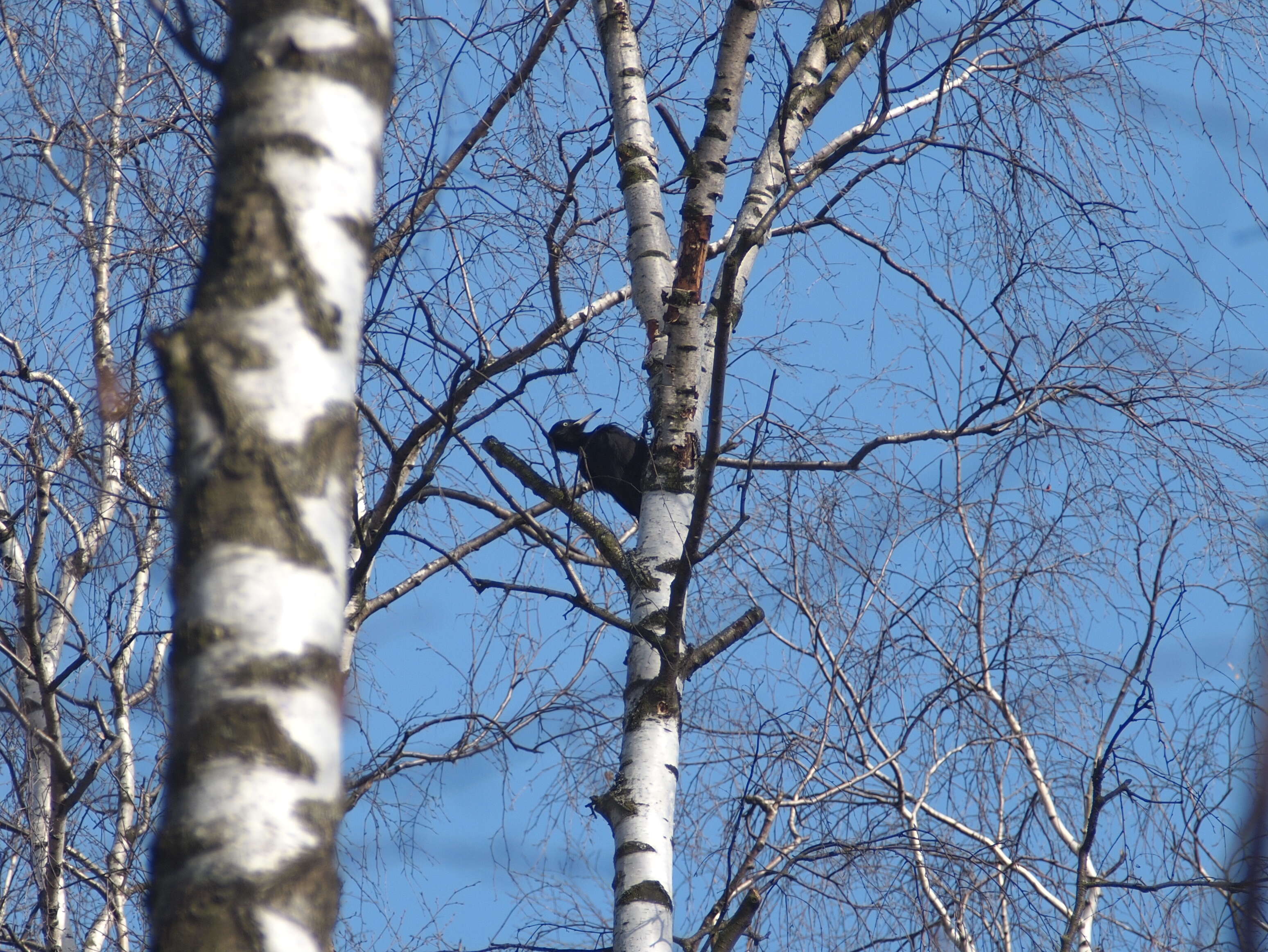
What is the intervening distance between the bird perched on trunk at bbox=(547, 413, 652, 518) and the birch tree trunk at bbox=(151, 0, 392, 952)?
2.44 meters

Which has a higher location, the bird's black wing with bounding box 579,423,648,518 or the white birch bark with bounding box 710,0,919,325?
the white birch bark with bounding box 710,0,919,325

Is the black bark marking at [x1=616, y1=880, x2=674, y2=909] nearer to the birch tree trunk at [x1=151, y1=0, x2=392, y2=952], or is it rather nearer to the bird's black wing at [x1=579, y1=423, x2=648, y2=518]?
the bird's black wing at [x1=579, y1=423, x2=648, y2=518]

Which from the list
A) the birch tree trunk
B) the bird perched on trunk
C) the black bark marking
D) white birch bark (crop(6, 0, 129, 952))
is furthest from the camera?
the bird perched on trunk

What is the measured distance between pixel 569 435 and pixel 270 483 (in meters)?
2.76

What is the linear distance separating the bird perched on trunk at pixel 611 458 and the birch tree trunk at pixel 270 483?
8.01ft

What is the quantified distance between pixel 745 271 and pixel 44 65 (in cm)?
234

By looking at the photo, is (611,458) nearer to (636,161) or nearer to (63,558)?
(636,161)

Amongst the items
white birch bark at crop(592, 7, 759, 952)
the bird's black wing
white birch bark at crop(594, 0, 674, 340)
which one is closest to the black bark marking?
white birch bark at crop(592, 7, 759, 952)

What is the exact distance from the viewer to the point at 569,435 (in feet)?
13.6

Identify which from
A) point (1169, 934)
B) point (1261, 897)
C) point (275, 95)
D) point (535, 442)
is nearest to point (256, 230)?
point (275, 95)

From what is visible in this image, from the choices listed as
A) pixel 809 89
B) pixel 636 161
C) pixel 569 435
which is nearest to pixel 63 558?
pixel 569 435

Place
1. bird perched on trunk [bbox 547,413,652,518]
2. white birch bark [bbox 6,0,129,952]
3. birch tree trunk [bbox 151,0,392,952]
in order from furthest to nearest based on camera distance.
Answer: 1. bird perched on trunk [bbox 547,413,652,518]
2. white birch bark [bbox 6,0,129,952]
3. birch tree trunk [bbox 151,0,392,952]

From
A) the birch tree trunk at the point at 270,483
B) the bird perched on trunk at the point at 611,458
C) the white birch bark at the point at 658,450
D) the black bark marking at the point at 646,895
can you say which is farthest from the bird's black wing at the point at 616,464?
the birch tree trunk at the point at 270,483

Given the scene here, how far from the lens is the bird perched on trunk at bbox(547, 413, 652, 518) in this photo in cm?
407
